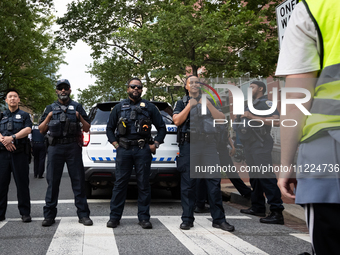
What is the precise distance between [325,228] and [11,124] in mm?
5113

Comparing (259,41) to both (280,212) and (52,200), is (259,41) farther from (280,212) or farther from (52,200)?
(52,200)

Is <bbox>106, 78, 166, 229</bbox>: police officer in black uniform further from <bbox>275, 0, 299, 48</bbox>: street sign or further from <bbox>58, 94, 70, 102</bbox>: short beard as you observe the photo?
<bbox>275, 0, 299, 48</bbox>: street sign

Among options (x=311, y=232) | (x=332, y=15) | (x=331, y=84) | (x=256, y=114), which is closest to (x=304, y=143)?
(x=331, y=84)

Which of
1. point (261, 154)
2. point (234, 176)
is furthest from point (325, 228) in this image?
point (234, 176)

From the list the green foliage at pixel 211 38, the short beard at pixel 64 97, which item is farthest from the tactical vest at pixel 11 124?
the green foliage at pixel 211 38

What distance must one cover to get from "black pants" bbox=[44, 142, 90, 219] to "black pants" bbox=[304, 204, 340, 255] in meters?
4.28

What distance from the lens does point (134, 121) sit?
17.7ft

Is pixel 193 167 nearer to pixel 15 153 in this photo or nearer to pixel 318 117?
pixel 15 153

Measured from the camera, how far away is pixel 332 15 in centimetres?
149

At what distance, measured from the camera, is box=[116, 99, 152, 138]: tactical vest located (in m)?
5.33

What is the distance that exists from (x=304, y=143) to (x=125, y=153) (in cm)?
396

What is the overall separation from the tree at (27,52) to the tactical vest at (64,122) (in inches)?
545

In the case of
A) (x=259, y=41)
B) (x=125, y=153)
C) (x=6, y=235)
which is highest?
(x=259, y=41)

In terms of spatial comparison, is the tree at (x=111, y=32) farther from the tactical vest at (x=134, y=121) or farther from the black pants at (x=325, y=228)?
the black pants at (x=325, y=228)
